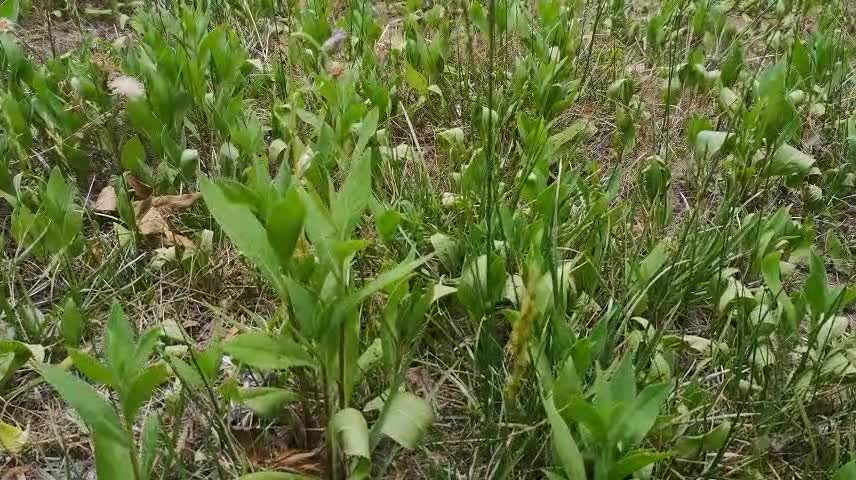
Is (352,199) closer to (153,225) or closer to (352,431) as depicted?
(352,431)

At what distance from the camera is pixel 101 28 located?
9.34ft

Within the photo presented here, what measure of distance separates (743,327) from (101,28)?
93.4 inches

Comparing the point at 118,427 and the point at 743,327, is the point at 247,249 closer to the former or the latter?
the point at 118,427

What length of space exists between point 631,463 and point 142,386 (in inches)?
23.9

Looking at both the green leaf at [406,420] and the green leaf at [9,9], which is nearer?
the green leaf at [406,420]

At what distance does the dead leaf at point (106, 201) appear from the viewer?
1762mm

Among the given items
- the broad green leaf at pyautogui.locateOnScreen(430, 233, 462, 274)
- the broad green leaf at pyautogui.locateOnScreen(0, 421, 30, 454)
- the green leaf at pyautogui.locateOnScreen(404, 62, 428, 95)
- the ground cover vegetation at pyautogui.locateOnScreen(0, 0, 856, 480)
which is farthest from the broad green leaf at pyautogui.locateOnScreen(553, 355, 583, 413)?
the green leaf at pyautogui.locateOnScreen(404, 62, 428, 95)

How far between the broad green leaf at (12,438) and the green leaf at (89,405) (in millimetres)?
298

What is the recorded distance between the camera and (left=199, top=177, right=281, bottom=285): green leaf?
3.51 feet

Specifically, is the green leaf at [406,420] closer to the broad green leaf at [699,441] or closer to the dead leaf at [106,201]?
the broad green leaf at [699,441]

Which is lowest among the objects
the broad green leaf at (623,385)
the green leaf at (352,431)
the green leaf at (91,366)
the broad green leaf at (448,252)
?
the broad green leaf at (448,252)

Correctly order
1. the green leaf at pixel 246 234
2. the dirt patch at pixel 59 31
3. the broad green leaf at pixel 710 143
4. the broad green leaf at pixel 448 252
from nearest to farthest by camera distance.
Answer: the green leaf at pixel 246 234, the broad green leaf at pixel 448 252, the broad green leaf at pixel 710 143, the dirt patch at pixel 59 31

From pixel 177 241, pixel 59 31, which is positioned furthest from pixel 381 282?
pixel 59 31

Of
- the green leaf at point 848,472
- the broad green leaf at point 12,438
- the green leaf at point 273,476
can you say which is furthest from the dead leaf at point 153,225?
the green leaf at point 848,472
